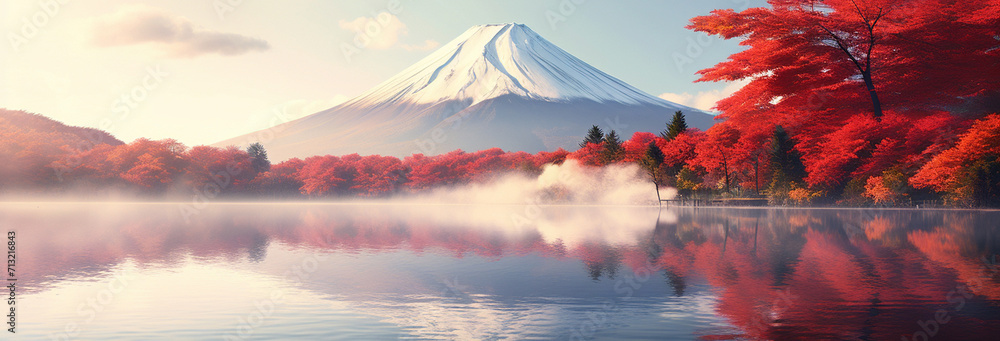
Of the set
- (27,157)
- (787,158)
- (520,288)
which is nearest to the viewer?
(520,288)

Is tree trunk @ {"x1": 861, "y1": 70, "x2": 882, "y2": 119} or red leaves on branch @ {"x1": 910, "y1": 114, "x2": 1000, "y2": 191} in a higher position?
tree trunk @ {"x1": 861, "y1": 70, "x2": 882, "y2": 119}

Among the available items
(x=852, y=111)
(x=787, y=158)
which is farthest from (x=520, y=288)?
(x=787, y=158)

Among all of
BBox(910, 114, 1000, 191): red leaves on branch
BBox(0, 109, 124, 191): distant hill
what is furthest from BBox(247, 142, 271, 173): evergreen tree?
BBox(910, 114, 1000, 191): red leaves on branch

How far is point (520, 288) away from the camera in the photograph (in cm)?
1313

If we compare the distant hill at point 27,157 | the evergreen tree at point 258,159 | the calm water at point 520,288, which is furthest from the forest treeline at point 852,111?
the distant hill at point 27,157

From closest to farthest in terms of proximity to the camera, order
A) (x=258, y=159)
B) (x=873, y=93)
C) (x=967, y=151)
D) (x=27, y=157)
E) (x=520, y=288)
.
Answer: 1. (x=520, y=288)
2. (x=967, y=151)
3. (x=873, y=93)
4. (x=27, y=157)
5. (x=258, y=159)

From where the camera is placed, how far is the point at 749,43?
4931cm

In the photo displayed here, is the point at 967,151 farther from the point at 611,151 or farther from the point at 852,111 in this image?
the point at 611,151

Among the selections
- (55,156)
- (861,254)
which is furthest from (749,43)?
(55,156)

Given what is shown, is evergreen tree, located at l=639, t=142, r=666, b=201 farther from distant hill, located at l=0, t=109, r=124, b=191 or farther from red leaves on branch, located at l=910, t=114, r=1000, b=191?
distant hill, located at l=0, t=109, r=124, b=191

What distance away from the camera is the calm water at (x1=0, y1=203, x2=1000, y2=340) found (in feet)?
31.3

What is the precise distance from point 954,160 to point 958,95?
31.1 feet

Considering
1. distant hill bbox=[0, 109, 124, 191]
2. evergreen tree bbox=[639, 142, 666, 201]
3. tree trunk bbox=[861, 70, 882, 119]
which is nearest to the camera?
tree trunk bbox=[861, 70, 882, 119]

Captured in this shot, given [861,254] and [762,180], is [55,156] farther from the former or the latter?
[861,254]
